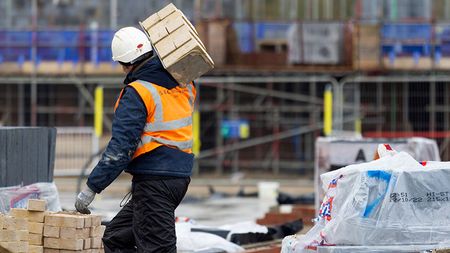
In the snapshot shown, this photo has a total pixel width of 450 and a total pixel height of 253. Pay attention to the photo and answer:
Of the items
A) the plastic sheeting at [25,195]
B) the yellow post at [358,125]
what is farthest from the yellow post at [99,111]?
the plastic sheeting at [25,195]

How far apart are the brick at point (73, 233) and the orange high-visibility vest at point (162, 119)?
67cm

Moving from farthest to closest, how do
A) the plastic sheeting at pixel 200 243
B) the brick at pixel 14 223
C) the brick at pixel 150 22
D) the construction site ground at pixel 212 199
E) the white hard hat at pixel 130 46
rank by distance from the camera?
the construction site ground at pixel 212 199 → the plastic sheeting at pixel 200 243 → the brick at pixel 150 22 → the white hard hat at pixel 130 46 → the brick at pixel 14 223

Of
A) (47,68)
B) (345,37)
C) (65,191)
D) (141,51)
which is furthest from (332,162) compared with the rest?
(47,68)

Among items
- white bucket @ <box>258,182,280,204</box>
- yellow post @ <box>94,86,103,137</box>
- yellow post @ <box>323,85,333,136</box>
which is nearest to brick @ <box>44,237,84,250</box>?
white bucket @ <box>258,182,280,204</box>

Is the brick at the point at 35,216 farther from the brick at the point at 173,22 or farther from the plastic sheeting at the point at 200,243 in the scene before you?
the plastic sheeting at the point at 200,243

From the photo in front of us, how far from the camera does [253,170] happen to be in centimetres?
2388

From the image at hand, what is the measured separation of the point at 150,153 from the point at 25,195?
2170 mm

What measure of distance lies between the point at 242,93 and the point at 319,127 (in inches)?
76.0

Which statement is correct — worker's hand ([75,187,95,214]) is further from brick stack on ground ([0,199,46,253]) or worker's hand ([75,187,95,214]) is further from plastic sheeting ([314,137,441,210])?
plastic sheeting ([314,137,441,210])

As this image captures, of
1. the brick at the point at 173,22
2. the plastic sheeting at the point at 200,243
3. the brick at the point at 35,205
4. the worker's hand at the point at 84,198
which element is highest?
the brick at the point at 173,22

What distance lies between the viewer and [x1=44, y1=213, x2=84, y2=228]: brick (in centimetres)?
731

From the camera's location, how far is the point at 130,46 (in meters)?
7.39

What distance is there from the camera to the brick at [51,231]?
24.1ft

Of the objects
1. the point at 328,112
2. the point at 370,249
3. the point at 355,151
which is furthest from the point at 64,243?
the point at 328,112
